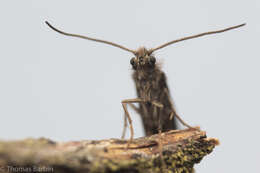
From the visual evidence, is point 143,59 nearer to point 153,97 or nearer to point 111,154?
point 153,97

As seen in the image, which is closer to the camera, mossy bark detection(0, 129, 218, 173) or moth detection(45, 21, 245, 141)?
mossy bark detection(0, 129, 218, 173)

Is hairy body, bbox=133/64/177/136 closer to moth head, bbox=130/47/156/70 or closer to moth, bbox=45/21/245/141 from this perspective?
moth, bbox=45/21/245/141

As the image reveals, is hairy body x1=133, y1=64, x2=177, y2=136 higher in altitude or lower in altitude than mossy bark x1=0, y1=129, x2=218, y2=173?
higher

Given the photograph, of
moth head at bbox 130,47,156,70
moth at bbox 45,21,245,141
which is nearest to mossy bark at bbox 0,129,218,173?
moth at bbox 45,21,245,141

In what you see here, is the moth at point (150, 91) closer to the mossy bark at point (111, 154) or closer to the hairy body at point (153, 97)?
the hairy body at point (153, 97)

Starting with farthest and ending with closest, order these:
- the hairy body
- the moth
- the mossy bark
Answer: the hairy body, the moth, the mossy bark

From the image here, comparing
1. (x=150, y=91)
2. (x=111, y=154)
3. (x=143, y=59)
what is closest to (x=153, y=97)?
(x=150, y=91)
